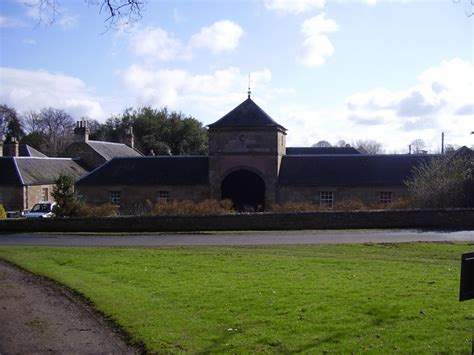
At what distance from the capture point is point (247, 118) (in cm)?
3878

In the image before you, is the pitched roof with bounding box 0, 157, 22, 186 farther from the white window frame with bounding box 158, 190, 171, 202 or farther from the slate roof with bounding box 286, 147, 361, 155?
the slate roof with bounding box 286, 147, 361, 155

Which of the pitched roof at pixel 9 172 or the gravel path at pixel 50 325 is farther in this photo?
the pitched roof at pixel 9 172

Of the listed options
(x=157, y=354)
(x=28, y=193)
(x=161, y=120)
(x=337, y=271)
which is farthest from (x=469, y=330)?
(x=161, y=120)

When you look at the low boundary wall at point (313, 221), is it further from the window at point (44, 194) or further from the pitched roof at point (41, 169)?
the window at point (44, 194)

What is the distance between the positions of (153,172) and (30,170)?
43.3 feet

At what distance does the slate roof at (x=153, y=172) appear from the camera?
3994cm

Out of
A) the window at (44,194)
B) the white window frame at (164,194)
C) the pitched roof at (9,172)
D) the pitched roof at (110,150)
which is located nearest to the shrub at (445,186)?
the white window frame at (164,194)

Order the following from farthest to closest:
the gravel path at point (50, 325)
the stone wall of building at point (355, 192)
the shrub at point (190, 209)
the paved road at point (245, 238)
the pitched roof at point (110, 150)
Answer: the pitched roof at point (110, 150)
the stone wall of building at point (355, 192)
the shrub at point (190, 209)
the paved road at point (245, 238)
the gravel path at point (50, 325)

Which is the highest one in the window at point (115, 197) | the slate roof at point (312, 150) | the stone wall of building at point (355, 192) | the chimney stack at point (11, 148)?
the slate roof at point (312, 150)

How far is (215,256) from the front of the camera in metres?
17.2

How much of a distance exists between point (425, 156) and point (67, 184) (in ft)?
80.7

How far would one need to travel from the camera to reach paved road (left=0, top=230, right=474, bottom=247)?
23188mm

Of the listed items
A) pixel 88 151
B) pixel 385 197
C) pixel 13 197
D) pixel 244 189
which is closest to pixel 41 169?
pixel 13 197

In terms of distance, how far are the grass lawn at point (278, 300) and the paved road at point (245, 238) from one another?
19.3ft
